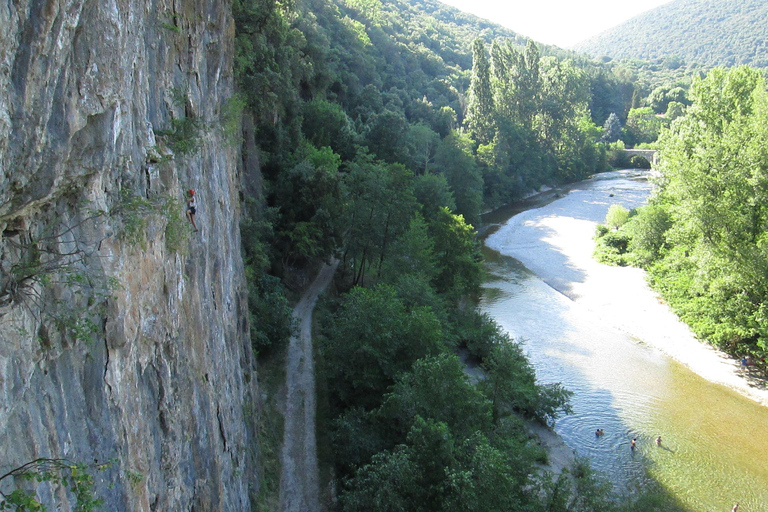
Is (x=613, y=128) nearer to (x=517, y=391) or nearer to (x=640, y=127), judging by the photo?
(x=640, y=127)

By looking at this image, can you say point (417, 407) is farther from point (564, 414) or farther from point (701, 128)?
point (701, 128)

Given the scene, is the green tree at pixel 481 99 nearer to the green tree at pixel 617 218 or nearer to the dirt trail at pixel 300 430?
the green tree at pixel 617 218

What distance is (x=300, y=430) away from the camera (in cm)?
2100

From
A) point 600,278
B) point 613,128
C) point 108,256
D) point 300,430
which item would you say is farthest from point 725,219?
point 613,128

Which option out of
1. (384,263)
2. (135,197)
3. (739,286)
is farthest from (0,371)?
(739,286)

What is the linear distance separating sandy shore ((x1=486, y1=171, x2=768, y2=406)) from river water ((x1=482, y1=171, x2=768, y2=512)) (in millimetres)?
115

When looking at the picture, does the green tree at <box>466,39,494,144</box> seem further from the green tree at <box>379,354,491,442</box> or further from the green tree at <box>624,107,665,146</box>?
the green tree at <box>379,354,491,442</box>

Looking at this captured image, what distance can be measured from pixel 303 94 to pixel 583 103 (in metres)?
62.7

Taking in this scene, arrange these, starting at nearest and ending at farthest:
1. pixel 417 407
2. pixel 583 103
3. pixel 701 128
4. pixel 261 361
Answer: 1. pixel 417 407
2. pixel 261 361
3. pixel 701 128
4. pixel 583 103

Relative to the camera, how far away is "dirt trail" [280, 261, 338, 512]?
17828 mm

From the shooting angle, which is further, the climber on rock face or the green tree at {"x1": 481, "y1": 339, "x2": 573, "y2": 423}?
the green tree at {"x1": 481, "y1": 339, "x2": 573, "y2": 423}

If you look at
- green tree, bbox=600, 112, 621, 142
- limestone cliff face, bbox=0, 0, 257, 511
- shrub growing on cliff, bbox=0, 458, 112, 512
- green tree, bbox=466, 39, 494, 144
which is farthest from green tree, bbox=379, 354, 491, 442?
green tree, bbox=600, 112, 621, 142

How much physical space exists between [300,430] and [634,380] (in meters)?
18.1

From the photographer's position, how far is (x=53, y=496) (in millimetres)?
5828
